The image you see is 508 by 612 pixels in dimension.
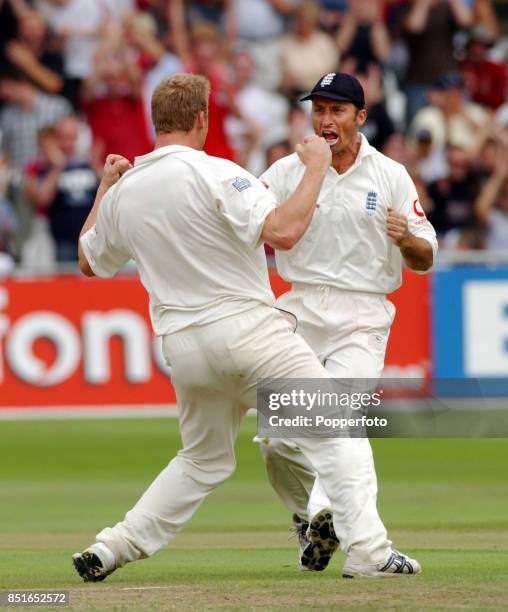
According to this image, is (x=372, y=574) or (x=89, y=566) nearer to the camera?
(x=372, y=574)

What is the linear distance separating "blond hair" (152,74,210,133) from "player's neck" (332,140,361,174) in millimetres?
1367

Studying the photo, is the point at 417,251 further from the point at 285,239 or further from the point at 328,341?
the point at 285,239

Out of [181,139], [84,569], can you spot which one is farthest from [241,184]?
[84,569]

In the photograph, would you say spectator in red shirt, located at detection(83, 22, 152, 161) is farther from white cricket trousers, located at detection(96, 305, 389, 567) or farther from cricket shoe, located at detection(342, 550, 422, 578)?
cricket shoe, located at detection(342, 550, 422, 578)

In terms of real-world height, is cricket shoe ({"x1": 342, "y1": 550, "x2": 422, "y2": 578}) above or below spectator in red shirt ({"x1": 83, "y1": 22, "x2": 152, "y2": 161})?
below

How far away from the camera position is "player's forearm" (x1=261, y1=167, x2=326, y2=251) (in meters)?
6.33

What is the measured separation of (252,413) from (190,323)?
9.80 meters

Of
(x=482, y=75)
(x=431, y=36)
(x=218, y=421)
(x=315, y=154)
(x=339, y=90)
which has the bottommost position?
(x=218, y=421)

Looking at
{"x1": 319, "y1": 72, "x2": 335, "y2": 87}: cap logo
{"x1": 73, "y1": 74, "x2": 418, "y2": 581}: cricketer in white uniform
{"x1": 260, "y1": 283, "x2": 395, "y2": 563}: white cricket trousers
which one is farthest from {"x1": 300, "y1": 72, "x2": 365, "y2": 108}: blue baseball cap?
{"x1": 73, "y1": 74, "x2": 418, "y2": 581}: cricketer in white uniform

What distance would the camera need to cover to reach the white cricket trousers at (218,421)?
6.62 metres

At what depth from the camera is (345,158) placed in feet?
26.0

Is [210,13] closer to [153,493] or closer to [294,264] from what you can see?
[294,264]

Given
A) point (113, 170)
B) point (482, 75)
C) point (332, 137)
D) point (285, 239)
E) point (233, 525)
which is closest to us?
point (285, 239)

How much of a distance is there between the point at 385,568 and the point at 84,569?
134cm
